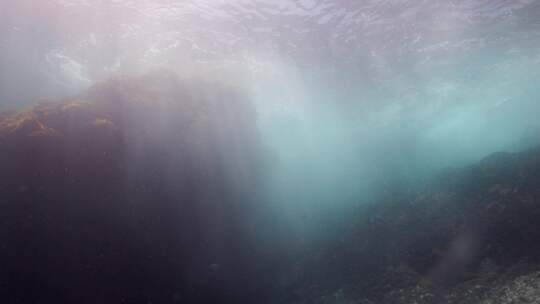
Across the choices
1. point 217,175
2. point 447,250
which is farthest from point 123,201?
point 447,250

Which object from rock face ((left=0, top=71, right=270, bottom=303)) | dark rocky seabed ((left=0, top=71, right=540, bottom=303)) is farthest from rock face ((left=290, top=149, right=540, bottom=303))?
rock face ((left=0, top=71, right=270, bottom=303))

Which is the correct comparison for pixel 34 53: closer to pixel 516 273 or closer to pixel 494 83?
pixel 516 273

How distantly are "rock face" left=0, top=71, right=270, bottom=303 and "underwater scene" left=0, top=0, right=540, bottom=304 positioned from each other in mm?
58

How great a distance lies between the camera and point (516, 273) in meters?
9.60

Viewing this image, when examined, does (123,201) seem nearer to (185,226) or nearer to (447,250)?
(185,226)

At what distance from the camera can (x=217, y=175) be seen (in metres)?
15.8

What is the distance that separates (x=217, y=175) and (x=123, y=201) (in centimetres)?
463

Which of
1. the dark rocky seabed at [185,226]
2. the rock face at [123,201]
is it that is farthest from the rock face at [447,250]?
the rock face at [123,201]

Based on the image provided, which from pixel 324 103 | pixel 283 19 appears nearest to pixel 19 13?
pixel 283 19

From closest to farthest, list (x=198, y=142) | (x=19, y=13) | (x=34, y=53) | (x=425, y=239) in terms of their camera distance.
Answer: (x=425, y=239)
(x=198, y=142)
(x=19, y=13)
(x=34, y=53)

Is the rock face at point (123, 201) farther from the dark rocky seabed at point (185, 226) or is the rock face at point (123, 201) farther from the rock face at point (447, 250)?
the rock face at point (447, 250)

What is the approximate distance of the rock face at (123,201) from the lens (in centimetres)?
1092

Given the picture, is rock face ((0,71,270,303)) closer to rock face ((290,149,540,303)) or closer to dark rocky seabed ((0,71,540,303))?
dark rocky seabed ((0,71,540,303))

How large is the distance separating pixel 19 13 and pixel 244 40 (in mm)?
13219
